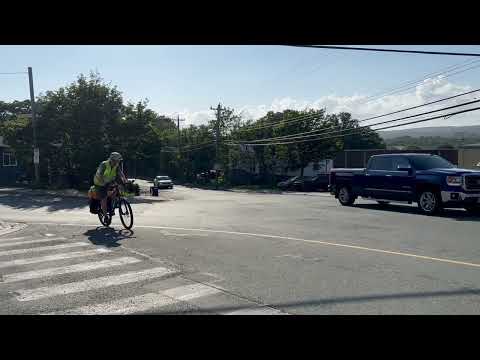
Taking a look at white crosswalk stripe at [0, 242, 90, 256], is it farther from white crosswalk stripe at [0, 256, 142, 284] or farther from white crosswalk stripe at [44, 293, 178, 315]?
white crosswalk stripe at [44, 293, 178, 315]

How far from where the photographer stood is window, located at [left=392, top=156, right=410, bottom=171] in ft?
51.7

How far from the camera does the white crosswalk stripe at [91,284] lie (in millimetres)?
5812

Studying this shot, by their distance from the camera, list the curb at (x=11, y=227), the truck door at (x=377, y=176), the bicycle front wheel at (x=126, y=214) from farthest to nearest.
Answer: the truck door at (x=377, y=176), the bicycle front wheel at (x=126, y=214), the curb at (x=11, y=227)

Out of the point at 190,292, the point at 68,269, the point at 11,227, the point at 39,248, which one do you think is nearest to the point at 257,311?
the point at 190,292

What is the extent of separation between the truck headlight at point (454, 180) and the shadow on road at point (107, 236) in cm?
967

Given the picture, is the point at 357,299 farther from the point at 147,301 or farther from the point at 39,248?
the point at 39,248

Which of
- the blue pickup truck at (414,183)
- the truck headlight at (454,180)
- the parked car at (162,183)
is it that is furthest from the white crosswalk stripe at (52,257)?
the parked car at (162,183)

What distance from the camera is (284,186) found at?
148 ft

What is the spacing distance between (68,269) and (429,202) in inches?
451

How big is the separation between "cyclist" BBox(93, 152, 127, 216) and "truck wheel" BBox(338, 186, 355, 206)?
9.65 metres

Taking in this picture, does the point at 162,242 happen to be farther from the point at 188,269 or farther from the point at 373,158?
the point at 373,158

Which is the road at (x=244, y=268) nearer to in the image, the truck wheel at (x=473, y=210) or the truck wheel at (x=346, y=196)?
the truck wheel at (x=473, y=210)

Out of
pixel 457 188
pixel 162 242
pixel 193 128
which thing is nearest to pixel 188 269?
pixel 162 242
